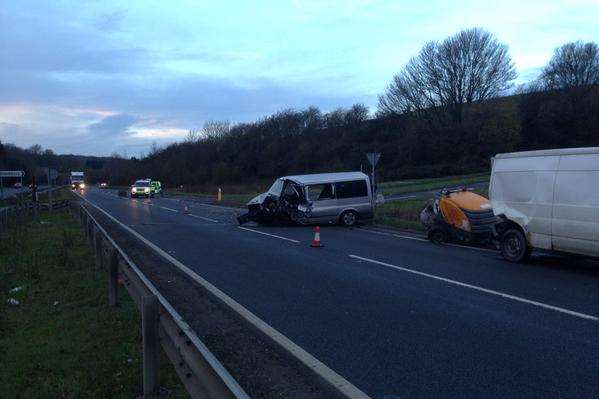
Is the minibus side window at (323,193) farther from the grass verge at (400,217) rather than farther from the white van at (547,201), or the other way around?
the white van at (547,201)

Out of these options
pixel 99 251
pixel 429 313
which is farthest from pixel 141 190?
pixel 429 313

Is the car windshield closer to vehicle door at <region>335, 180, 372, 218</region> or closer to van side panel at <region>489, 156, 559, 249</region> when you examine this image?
vehicle door at <region>335, 180, 372, 218</region>

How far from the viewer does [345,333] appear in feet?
21.4

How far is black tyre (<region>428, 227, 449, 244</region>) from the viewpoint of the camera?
597 inches

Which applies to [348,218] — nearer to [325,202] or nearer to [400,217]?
[325,202]

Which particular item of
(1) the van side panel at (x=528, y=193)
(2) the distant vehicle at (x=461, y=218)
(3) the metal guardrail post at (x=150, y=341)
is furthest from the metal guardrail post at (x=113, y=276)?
(2) the distant vehicle at (x=461, y=218)

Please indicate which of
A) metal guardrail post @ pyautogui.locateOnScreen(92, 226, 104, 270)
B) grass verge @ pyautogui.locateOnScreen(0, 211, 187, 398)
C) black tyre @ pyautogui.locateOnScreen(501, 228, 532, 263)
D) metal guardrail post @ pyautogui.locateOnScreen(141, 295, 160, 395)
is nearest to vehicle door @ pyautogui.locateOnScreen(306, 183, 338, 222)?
black tyre @ pyautogui.locateOnScreen(501, 228, 532, 263)

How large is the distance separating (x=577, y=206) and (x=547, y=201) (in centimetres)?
70

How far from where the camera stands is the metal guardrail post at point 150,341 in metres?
4.52

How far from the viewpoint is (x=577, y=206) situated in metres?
10.2

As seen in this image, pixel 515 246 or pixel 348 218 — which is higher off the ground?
pixel 515 246

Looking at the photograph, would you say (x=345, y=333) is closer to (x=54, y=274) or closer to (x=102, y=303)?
(x=102, y=303)

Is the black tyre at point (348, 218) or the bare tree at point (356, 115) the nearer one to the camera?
the black tyre at point (348, 218)

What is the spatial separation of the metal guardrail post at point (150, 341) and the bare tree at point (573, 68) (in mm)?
74232
